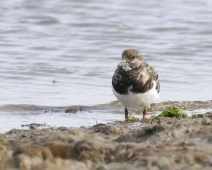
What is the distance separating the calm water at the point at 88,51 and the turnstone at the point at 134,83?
64 cm

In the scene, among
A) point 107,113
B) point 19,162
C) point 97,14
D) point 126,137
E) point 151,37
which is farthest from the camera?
point 97,14

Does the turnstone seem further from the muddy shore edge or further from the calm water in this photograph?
the muddy shore edge

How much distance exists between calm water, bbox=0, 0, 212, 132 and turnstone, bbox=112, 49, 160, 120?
0.64 meters

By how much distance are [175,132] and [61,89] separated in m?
3.71

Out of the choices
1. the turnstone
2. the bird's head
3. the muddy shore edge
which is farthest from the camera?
the bird's head

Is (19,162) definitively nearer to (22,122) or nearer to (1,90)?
(22,122)

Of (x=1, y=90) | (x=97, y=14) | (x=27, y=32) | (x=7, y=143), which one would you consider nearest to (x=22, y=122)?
(x=1, y=90)

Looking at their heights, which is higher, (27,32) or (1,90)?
(27,32)

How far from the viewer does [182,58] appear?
1002 cm

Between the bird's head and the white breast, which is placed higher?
the bird's head

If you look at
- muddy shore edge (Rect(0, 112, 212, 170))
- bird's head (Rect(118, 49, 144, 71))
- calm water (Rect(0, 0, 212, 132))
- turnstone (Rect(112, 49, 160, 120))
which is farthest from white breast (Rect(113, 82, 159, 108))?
muddy shore edge (Rect(0, 112, 212, 170))

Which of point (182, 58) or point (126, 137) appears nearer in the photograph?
point (126, 137)

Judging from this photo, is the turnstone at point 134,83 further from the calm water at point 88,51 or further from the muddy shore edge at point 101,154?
the muddy shore edge at point 101,154

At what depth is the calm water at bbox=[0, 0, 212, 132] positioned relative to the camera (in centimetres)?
746
